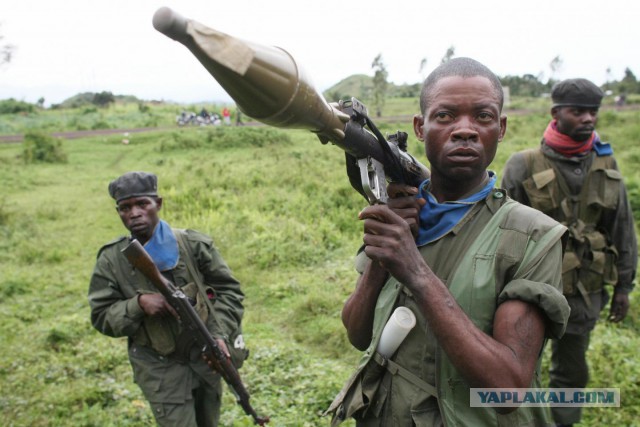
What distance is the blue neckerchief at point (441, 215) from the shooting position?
1.59 m

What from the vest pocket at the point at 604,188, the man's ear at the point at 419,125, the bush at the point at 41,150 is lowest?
the vest pocket at the point at 604,188

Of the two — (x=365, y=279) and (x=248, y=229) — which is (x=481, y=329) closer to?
(x=365, y=279)

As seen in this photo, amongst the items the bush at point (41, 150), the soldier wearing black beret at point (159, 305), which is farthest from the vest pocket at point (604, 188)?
the bush at point (41, 150)

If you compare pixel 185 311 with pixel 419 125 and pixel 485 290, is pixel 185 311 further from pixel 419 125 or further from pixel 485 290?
pixel 485 290

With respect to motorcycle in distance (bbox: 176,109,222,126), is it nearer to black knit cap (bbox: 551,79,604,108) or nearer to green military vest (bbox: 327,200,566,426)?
black knit cap (bbox: 551,79,604,108)

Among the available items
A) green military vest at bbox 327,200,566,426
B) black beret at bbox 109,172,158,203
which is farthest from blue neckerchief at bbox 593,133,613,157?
black beret at bbox 109,172,158,203

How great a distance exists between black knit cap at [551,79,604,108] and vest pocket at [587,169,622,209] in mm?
422

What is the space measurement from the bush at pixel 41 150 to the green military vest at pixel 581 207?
1668 cm

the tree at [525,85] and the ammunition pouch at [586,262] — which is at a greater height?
the tree at [525,85]

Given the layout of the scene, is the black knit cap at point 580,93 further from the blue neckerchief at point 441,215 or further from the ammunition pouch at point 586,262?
the blue neckerchief at point 441,215

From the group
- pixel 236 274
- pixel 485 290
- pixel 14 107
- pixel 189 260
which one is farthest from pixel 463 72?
pixel 14 107

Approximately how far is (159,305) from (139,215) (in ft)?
1.79

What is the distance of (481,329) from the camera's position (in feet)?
4.73

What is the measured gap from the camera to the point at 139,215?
10.2 ft
